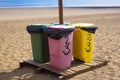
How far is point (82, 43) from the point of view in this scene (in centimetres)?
620

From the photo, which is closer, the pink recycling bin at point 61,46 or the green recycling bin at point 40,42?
the pink recycling bin at point 61,46

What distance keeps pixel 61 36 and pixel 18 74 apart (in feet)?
4.01

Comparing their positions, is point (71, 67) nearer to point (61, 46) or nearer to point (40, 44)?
point (61, 46)

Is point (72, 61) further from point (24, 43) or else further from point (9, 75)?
point (24, 43)

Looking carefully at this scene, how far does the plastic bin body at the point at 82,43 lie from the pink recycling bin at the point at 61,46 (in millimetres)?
325

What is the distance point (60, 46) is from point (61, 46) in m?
0.02

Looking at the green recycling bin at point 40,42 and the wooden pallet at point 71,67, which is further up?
the green recycling bin at point 40,42

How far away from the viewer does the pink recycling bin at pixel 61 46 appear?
18.6 ft

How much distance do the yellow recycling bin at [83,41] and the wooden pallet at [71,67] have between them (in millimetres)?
159

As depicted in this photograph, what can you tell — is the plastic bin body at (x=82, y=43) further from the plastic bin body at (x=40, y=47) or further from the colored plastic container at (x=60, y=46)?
the plastic bin body at (x=40, y=47)

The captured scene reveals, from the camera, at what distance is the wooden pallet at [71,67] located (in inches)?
225

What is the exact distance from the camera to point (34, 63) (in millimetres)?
6395

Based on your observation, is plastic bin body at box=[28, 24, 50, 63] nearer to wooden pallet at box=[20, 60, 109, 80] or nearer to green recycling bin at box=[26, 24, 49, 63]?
green recycling bin at box=[26, 24, 49, 63]

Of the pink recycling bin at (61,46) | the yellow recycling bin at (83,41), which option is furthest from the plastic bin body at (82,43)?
the pink recycling bin at (61,46)
